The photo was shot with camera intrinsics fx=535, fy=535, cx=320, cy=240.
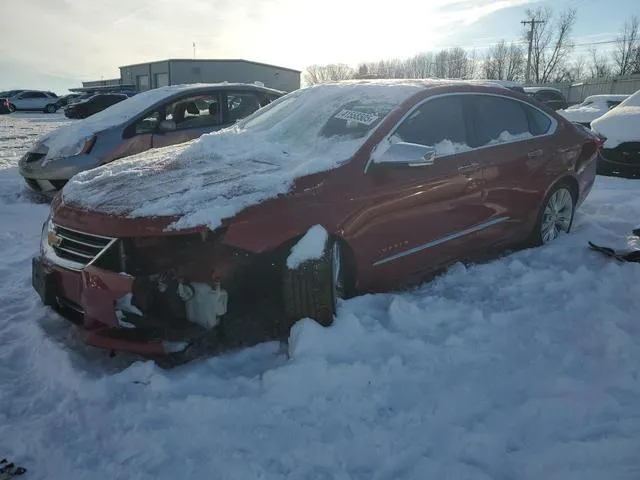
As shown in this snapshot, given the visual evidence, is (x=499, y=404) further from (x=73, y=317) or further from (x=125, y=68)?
(x=125, y=68)

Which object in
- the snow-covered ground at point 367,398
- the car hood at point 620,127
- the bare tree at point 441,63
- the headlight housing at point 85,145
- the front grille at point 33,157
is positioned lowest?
the snow-covered ground at point 367,398

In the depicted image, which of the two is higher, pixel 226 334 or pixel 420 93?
pixel 420 93

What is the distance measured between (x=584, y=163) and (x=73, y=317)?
14.8 feet

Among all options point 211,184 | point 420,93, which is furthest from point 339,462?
point 420,93

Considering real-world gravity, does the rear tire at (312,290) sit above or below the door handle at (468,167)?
below

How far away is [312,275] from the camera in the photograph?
289cm

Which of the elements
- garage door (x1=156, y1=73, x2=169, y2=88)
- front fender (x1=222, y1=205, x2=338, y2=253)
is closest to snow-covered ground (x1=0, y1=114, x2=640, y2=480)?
front fender (x1=222, y1=205, x2=338, y2=253)

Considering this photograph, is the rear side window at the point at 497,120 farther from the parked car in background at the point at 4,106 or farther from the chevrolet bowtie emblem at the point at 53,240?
the parked car in background at the point at 4,106

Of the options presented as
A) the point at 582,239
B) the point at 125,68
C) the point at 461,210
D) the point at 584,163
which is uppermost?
the point at 125,68

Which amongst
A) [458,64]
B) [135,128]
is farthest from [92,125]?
[458,64]

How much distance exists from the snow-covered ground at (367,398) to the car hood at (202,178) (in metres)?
0.78

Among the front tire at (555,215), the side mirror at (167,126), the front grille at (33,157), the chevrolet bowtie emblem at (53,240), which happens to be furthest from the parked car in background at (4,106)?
the front tire at (555,215)

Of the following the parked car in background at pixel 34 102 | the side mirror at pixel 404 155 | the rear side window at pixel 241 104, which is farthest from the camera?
the parked car in background at pixel 34 102

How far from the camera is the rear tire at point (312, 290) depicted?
2.89 meters
